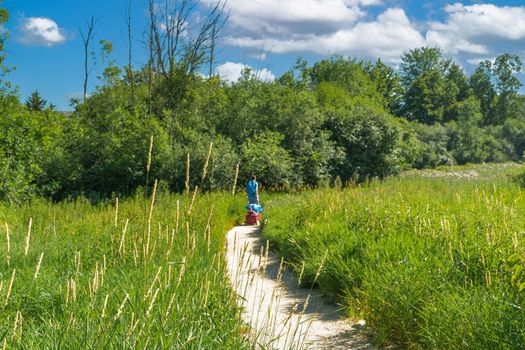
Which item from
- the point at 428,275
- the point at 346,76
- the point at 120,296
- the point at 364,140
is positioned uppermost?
the point at 346,76

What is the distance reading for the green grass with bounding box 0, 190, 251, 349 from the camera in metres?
2.87

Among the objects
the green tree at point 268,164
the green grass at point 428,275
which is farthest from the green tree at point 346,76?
the green grass at point 428,275

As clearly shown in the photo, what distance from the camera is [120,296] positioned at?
4.14 meters

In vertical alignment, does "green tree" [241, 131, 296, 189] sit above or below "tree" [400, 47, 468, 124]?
below

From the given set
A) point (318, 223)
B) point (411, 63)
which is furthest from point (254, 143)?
point (411, 63)

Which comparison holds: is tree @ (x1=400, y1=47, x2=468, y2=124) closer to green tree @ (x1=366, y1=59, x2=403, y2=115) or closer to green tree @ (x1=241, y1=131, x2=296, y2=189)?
green tree @ (x1=366, y1=59, x2=403, y2=115)

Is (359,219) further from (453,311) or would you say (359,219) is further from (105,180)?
(105,180)

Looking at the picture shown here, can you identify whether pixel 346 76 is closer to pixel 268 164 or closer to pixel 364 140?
pixel 364 140

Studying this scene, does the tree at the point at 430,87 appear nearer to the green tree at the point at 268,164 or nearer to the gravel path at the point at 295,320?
the green tree at the point at 268,164

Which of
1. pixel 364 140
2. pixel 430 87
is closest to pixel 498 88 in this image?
pixel 430 87

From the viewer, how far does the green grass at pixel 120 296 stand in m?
2.87

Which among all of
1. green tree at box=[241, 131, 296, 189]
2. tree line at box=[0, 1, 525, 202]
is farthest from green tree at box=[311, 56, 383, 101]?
green tree at box=[241, 131, 296, 189]

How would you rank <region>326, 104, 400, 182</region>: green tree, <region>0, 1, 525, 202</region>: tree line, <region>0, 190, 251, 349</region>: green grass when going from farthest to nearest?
<region>326, 104, 400, 182</region>: green tree → <region>0, 1, 525, 202</region>: tree line → <region>0, 190, 251, 349</region>: green grass

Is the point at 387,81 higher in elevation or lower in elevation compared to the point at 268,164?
higher
